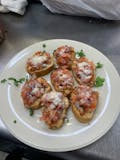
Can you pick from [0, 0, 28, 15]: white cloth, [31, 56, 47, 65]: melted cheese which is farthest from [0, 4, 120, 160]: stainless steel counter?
[31, 56, 47, 65]: melted cheese

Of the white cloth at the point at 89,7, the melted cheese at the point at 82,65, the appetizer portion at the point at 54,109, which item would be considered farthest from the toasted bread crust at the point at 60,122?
the white cloth at the point at 89,7

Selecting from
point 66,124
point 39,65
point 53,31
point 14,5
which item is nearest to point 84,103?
point 66,124

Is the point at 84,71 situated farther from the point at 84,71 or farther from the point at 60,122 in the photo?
the point at 60,122

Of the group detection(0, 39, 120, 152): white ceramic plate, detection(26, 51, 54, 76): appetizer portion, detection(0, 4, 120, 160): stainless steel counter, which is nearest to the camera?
detection(0, 39, 120, 152): white ceramic plate

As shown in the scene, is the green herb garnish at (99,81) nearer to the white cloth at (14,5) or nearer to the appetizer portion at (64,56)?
the appetizer portion at (64,56)

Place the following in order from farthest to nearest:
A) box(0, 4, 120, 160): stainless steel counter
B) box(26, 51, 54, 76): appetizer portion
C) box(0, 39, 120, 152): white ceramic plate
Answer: box(0, 4, 120, 160): stainless steel counter, box(26, 51, 54, 76): appetizer portion, box(0, 39, 120, 152): white ceramic plate

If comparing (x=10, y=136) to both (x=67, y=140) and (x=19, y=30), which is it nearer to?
A: (x=67, y=140)

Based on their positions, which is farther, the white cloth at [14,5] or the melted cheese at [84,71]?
the white cloth at [14,5]

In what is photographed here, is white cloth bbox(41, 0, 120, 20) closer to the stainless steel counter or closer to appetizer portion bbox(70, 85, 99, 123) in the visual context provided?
the stainless steel counter
